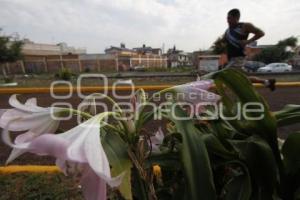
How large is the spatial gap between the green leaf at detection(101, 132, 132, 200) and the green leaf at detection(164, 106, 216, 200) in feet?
0.44

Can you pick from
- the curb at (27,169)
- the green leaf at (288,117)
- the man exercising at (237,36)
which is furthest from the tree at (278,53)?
the green leaf at (288,117)

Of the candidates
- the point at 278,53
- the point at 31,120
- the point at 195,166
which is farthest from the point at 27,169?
the point at 278,53

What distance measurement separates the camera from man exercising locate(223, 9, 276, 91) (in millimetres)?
3891

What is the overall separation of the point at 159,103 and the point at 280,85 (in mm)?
8015

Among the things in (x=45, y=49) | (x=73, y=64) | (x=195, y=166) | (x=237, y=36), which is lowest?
(x=73, y=64)

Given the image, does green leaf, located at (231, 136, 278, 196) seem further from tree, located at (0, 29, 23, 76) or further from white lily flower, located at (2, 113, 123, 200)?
tree, located at (0, 29, 23, 76)

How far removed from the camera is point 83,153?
0.51m

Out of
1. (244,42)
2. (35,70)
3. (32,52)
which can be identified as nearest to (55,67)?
(35,70)

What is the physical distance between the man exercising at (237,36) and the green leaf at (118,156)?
3.29 meters

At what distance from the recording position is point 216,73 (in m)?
0.82

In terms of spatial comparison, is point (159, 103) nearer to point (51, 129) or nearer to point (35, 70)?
point (51, 129)

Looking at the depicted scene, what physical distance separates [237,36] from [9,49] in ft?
74.6

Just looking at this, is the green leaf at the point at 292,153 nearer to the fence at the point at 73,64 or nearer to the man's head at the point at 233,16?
the man's head at the point at 233,16

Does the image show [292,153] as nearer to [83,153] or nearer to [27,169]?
[83,153]
